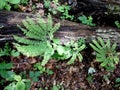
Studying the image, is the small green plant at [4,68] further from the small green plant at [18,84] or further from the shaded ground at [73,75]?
the shaded ground at [73,75]

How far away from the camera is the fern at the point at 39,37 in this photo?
456cm

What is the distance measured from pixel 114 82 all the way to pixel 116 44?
2.65 ft

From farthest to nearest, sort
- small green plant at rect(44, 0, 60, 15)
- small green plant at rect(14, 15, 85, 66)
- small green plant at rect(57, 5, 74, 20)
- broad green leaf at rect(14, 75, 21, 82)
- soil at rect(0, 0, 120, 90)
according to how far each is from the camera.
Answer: small green plant at rect(57, 5, 74, 20) < small green plant at rect(44, 0, 60, 15) < soil at rect(0, 0, 120, 90) < small green plant at rect(14, 15, 85, 66) < broad green leaf at rect(14, 75, 21, 82)

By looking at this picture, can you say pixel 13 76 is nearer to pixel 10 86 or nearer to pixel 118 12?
pixel 10 86

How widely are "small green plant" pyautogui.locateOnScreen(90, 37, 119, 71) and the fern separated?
93 cm

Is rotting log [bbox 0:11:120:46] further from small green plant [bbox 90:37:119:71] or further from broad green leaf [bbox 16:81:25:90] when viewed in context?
broad green leaf [bbox 16:81:25:90]

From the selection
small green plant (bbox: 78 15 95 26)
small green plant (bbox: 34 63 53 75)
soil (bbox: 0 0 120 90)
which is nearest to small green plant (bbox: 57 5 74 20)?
small green plant (bbox: 78 15 95 26)

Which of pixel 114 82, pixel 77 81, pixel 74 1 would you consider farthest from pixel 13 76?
pixel 74 1

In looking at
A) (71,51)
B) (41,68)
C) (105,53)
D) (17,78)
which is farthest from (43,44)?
(105,53)

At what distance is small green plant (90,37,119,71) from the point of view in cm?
505

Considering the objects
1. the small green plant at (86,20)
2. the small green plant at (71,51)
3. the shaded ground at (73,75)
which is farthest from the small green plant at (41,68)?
the small green plant at (86,20)

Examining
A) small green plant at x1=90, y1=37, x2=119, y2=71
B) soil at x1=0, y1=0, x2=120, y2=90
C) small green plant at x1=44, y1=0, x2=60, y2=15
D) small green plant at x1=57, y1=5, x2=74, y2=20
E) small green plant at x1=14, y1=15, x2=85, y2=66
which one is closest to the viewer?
small green plant at x1=14, y1=15, x2=85, y2=66

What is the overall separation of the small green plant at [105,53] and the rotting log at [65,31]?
183 mm

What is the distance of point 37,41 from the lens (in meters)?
4.77
